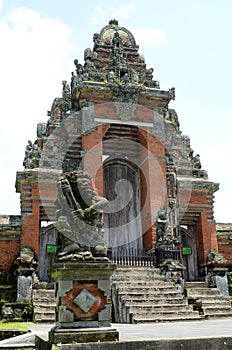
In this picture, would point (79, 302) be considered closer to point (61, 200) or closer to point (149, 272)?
point (61, 200)

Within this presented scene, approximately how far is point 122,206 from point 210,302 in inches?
294

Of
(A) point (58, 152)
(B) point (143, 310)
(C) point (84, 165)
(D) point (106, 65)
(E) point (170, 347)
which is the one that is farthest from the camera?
(D) point (106, 65)

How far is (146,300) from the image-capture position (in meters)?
12.4

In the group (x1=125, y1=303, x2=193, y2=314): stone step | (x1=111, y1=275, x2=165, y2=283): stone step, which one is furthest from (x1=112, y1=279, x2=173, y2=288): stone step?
(x1=125, y1=303, x2=193, y2=314): stone step

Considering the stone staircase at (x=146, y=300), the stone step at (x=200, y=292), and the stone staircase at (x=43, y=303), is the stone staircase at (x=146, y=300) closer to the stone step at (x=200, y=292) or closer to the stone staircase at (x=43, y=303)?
the stone step at (x=200, y=292)

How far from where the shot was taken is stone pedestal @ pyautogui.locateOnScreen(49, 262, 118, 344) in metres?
6.40

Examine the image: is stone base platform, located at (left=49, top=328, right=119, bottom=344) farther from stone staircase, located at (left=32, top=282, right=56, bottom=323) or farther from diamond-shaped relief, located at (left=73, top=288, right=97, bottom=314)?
stone staircase, located at (left=32, top=282, right=56, bottom=323)

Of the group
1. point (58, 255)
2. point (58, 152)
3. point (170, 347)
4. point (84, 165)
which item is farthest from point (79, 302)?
point (58, 152)

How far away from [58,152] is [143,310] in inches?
354

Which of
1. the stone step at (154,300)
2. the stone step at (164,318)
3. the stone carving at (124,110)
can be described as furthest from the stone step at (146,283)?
the stone carving at (124,110)

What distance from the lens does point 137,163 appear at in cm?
1964

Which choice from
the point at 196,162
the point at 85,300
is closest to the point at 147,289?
the point at 85,300

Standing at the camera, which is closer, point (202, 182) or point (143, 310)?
point (143, 310)

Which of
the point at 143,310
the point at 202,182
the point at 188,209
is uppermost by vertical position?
the point at 202,182
